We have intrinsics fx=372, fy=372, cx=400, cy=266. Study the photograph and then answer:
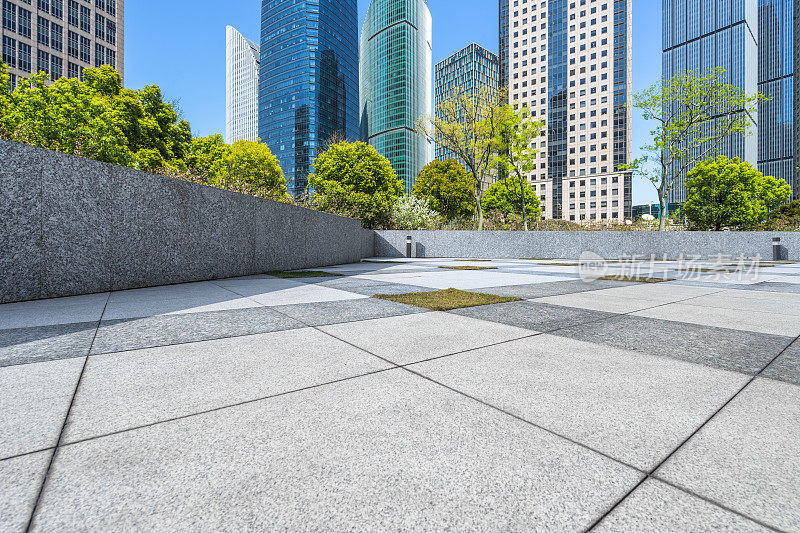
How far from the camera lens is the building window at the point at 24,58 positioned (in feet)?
154

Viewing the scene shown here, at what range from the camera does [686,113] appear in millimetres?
23125

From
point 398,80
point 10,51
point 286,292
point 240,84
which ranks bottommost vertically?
point 286,292

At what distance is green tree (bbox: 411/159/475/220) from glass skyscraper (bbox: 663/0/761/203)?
286ft

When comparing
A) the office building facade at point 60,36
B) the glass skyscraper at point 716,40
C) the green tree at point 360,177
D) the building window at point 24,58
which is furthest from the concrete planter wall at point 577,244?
the glass skyscraper at point 716,40

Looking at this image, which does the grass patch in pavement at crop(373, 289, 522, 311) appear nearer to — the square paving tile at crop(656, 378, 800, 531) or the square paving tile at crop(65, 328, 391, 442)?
the square paving tile at crop(65, 328, 391, 442)

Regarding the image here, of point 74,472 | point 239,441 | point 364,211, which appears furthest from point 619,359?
point 364,211

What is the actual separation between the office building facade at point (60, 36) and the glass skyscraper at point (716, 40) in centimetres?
12986

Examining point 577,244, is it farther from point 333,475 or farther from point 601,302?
point 333,475

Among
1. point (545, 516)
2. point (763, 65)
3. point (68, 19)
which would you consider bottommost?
point (545, 516)

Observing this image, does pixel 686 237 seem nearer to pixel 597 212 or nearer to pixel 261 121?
pixel 597 212

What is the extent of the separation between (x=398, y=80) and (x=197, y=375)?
12373 cm

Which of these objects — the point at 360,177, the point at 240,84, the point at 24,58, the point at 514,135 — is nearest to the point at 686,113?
the point at 514,135

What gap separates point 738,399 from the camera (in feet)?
6.68

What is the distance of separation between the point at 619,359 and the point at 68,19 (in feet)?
253
